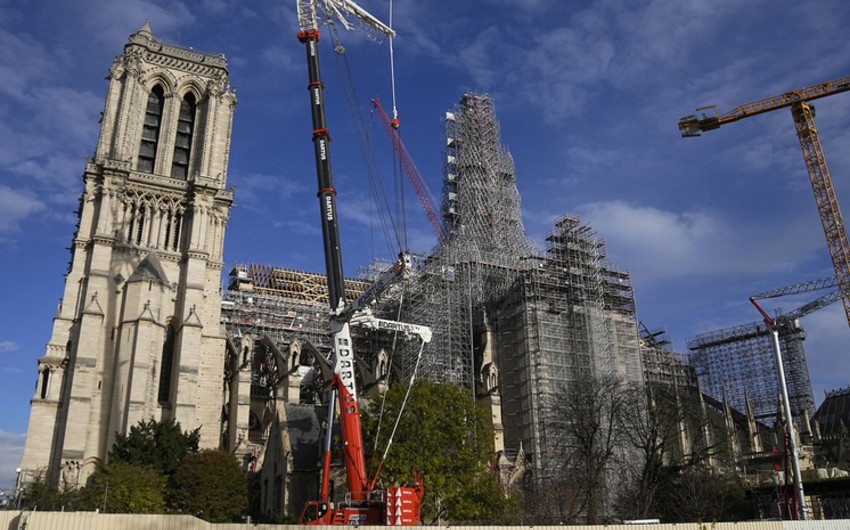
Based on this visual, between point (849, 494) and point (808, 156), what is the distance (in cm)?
3552

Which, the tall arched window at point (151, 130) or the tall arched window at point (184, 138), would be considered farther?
the tall arched window at point (184, 138)

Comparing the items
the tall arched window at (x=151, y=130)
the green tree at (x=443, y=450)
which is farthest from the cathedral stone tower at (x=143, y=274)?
the green tree at (x=443, y=450)

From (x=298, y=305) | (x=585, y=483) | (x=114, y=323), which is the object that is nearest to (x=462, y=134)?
(x=298, y=305)

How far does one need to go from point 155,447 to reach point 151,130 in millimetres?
28502

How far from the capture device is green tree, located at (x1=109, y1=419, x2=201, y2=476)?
3897 centimetres

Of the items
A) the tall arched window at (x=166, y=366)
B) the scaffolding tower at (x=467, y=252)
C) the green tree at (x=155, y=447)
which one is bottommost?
the green tree at (x=155, y=447)

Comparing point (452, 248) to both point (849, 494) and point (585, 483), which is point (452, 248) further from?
point (849, 494)

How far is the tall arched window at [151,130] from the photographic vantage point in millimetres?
56281

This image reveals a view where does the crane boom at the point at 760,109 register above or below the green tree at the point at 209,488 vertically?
above

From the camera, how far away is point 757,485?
4981 cm

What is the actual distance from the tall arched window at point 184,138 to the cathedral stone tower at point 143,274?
0.09m

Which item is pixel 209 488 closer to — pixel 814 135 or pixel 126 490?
pixel 126 490

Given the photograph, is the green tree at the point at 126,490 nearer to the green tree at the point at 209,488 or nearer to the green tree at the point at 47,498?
the green tree at the point at 47,498

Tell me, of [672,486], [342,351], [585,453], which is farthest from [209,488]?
[672,486]
